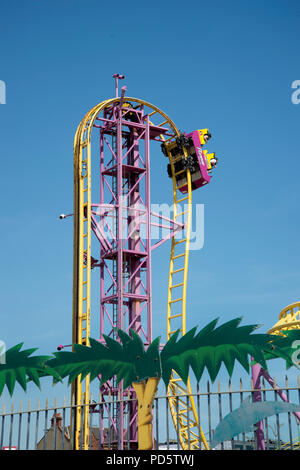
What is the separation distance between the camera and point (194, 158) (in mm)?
32875

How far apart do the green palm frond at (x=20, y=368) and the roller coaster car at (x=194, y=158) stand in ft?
58.9

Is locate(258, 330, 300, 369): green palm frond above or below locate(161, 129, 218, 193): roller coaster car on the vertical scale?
below

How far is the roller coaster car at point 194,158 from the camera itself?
32.5m

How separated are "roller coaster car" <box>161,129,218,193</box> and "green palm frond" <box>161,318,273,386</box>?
1878cm

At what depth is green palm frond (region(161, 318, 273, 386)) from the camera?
45.6 feet

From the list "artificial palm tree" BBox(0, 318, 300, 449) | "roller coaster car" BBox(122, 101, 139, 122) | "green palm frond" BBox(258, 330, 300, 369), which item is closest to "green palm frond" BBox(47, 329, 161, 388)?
"artificial palm tree" BBox(0, 318, 300, 449)

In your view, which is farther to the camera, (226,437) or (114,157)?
(114,157)

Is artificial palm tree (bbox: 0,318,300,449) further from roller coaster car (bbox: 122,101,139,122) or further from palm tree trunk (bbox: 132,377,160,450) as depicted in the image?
roller coaster car (bbox: 122,101,139,122)

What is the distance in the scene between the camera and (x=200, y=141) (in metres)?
32.5

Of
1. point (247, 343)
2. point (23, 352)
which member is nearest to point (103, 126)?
point (23, 352)

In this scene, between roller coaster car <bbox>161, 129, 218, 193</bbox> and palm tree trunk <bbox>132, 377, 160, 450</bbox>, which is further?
roller coaster car <bbox>161, 129, 218, 193</bbox>

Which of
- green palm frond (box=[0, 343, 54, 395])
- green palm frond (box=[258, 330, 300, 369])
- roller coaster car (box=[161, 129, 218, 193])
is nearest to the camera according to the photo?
green palm frond (box=[258, 330, 300, 369])
